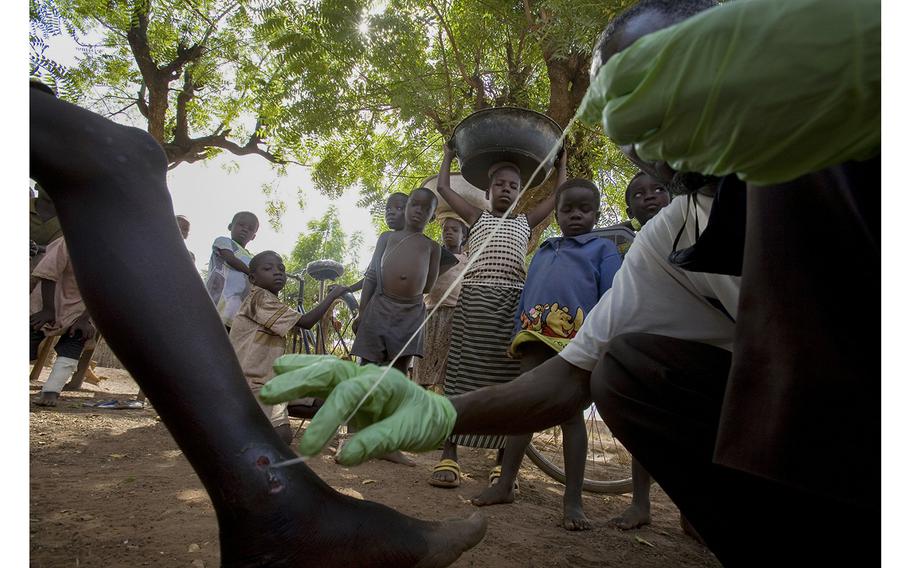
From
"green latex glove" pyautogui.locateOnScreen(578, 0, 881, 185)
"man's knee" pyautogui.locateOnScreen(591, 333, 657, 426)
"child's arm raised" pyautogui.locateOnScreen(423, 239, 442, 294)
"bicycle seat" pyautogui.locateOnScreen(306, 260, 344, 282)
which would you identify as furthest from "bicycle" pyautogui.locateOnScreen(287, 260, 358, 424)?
"green latex glove" pyautogui.locateOnScreen(578, 0, 881, 185)

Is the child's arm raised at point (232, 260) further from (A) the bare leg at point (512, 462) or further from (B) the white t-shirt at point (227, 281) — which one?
(A) the bare leg at point (512, 462)

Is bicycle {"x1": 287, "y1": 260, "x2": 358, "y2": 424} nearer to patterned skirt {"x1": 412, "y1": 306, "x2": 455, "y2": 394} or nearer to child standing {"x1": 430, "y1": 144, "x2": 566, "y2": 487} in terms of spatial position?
patterned skirt {"x1": 412, "y1": 306, "x2": 455, "y2": 394}

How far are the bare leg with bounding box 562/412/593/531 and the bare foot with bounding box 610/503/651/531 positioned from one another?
0.48ft

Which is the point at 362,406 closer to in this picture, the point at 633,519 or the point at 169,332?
the point at 169,332

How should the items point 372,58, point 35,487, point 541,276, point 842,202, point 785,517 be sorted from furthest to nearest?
point 372,58 < point 541,276 < point 35,487 < point 785,517 < point 842,202

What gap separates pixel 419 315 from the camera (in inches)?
137

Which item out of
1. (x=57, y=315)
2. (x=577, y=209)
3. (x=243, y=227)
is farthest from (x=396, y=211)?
(x=57, y=315)

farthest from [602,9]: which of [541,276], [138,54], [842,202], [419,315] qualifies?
[138,54]

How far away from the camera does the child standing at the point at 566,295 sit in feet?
7.42

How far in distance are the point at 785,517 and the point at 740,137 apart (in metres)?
0.61

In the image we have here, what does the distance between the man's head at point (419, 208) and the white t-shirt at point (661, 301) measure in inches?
99.9

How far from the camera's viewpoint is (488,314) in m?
2.86

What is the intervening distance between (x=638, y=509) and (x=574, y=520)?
1.19 feet

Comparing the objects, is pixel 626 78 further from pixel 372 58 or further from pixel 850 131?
Answer: pixel 372 58
